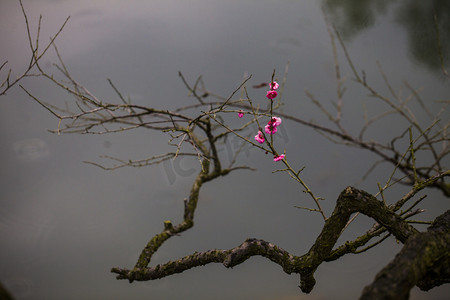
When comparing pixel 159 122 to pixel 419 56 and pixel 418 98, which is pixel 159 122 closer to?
pixel 418 98

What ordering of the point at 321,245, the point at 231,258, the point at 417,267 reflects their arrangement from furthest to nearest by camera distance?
the point at 231,258 → the point at 321,245 → the point at 417,267

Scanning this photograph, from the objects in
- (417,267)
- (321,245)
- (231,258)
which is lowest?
(417,267)

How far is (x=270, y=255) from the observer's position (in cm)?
174

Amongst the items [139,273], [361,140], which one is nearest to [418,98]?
[361,140]

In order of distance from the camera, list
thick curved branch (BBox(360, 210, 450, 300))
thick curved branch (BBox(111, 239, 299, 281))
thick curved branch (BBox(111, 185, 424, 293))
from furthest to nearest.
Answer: thick curved branch (BBox(111, 239, 299, 281)) < thick curved branch (BBox(111, 185, 424, 293)) < thick curved branch (BBox(360, 210, 450, 300))

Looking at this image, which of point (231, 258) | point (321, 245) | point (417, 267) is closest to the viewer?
point (417, 267)

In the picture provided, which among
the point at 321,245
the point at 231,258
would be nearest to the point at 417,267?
the point at 321,245

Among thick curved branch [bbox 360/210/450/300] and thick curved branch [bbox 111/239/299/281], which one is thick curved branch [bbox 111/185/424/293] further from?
thick curved branch [bbox 360/210/450/300]

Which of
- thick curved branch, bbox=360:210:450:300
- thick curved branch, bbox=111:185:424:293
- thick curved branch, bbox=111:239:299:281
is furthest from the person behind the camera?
thick curved branch, bbox=111:239:299:281

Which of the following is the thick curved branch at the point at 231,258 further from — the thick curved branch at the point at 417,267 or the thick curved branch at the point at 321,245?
the thick curved branch at the point at 417,267

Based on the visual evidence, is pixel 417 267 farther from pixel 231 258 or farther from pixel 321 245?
pixel 231 258

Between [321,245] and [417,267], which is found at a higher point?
[321,245]

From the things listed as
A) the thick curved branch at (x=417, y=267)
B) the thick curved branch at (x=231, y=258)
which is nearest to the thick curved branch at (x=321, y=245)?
the thick curved branch at (x=231, y=258)

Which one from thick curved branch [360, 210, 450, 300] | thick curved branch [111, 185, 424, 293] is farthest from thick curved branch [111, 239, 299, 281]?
thick curved branch [360, 210, 450, 300]
